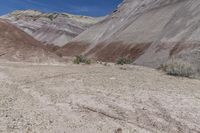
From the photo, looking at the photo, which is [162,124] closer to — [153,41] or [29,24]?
[153,41]

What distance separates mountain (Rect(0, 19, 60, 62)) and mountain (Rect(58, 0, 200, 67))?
8066mm

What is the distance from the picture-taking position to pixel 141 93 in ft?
41.1

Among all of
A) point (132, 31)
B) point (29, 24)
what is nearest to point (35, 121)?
point (132, 31)

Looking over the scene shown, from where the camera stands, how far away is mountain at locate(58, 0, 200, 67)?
3002 cm

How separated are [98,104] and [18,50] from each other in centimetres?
1654

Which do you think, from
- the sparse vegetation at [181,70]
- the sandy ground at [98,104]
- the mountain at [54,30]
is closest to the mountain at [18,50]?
the sandy ground at [98,104]

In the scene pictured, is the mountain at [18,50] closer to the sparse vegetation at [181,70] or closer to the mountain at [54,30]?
the sparse vegetation at [181,70]

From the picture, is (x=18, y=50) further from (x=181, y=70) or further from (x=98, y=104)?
(x=98, y=104)

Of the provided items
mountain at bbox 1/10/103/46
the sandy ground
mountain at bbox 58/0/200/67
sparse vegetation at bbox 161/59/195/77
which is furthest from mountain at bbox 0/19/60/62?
mountain at bbox 1/10/103/46

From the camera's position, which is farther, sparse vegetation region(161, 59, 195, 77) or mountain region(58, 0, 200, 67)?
mountain region(58, 0, 200, 67)

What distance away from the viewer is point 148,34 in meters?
41.3

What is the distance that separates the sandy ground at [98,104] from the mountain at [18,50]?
9077 millimetres

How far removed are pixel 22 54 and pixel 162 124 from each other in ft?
58.2

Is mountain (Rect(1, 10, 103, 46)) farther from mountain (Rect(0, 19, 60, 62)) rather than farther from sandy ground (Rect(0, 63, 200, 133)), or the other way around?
sandy ground (Rect(0, 63, 200, 133))
